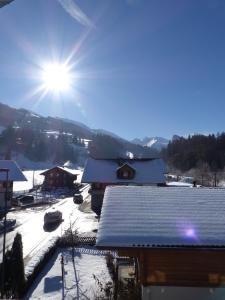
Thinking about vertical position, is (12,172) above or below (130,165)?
below

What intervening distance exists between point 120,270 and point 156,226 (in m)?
10.0

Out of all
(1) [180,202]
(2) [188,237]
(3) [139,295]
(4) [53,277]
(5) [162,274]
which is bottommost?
(4) [53,277]

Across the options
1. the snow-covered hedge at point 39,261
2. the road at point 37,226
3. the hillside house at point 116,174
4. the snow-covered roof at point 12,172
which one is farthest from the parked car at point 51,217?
the snow-covered hedge at point 39,261

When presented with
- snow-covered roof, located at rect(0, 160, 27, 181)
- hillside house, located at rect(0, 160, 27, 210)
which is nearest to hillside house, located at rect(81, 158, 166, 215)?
snow-covered roof, located at rect(0, 160, 27, 181)

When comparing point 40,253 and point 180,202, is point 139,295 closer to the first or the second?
point 180,202

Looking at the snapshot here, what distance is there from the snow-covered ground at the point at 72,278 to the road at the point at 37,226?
340 centimetres

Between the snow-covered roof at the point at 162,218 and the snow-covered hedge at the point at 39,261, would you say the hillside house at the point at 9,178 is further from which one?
the snow-covered roof at the point at 162,218

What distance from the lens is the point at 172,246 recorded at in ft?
35.0

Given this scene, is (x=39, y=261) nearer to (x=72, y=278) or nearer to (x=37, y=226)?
(x=72, y=278)

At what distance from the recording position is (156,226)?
11.3 metres

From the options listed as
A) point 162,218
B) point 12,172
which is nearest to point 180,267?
point 162,218

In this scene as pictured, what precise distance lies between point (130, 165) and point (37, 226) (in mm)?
18156

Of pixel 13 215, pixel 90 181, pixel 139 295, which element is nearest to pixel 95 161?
pixel 90 181

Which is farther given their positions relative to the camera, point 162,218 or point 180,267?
point 162,218
